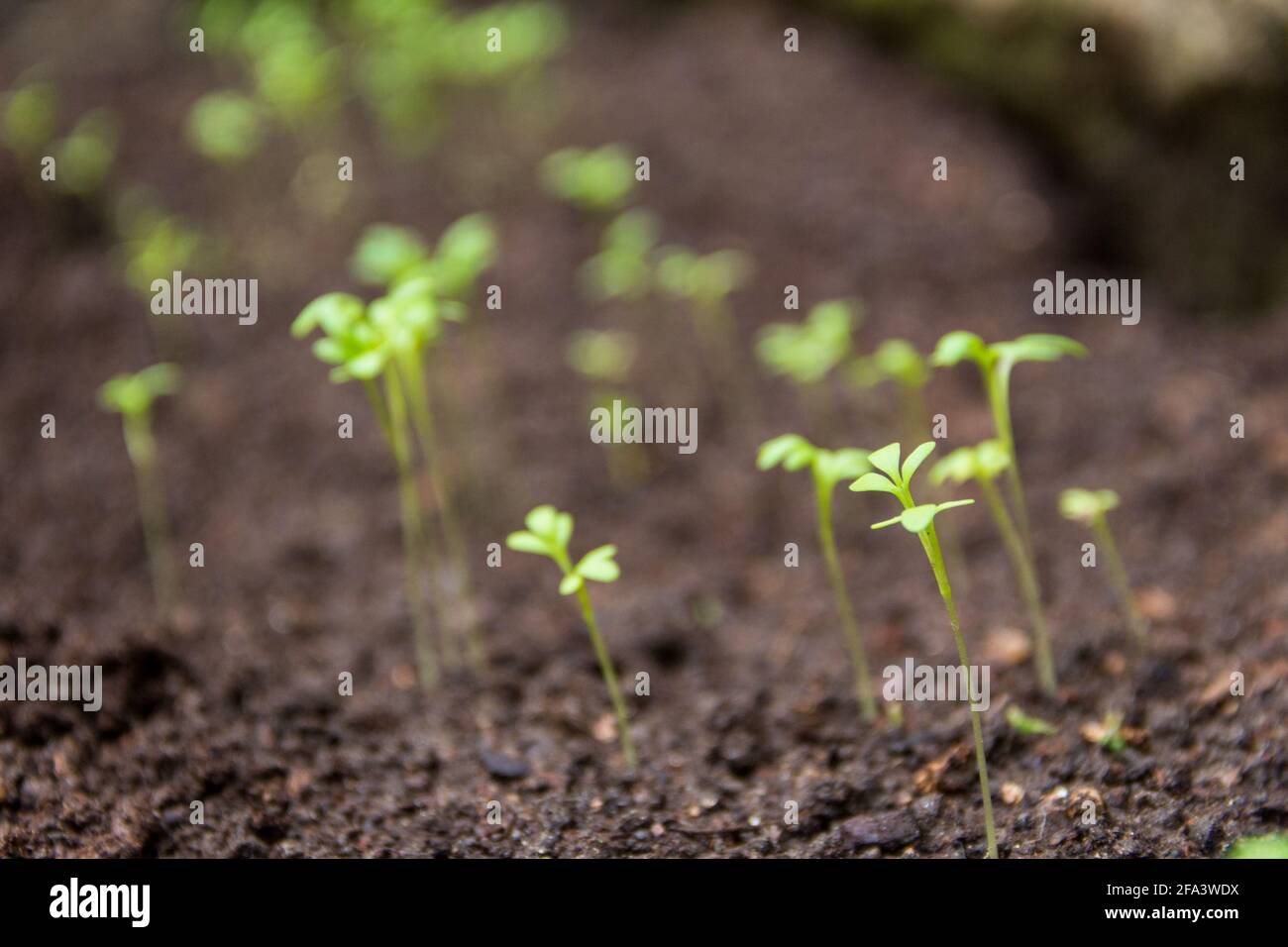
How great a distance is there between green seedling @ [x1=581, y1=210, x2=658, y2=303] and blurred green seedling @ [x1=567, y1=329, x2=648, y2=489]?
0.61 ft

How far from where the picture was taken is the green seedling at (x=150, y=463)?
2.64m

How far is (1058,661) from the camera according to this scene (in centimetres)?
229

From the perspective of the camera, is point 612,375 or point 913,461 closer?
point 913,461

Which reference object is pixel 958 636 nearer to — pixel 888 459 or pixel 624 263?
pixel 888 459

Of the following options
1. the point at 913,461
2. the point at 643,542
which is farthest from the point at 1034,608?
the point at 643,542

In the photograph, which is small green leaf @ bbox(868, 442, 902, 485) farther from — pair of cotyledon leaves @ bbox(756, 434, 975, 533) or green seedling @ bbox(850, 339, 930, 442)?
green seedling @ bbox(850, 339, 930, 442)

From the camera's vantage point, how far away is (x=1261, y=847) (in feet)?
5.33

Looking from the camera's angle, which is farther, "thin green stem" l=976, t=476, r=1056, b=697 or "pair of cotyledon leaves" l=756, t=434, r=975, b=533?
"thin green stem" l=976, t=476, r=1056, b=697

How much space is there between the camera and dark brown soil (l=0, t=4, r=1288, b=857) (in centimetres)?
195

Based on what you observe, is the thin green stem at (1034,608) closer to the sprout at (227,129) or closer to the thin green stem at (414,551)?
the thin green stem at (414,551)

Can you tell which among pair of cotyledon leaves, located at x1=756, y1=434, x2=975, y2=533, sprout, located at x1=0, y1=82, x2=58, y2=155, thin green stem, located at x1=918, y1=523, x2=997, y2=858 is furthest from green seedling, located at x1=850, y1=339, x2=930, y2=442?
sprout, located at x1=0, y1=82, x2=58, y2=155

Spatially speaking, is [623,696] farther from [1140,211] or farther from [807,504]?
[1140,211]

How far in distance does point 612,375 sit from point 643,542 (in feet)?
2.97
